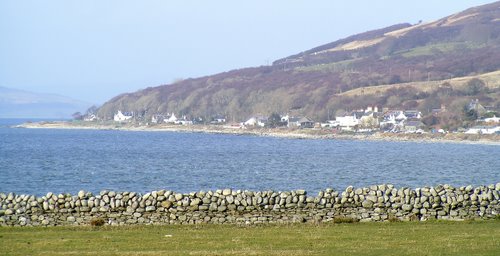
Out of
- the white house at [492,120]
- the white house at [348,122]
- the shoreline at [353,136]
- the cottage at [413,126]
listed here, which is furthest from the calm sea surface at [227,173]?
the white house at [348,122]

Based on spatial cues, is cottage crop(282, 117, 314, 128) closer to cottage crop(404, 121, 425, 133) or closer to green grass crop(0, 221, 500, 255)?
cottage crop(404, 121, 425, 133)

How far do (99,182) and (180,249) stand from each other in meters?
34.8

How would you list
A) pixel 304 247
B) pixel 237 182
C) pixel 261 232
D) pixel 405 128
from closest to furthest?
pixel 304 247, pixel 261 232, pixel 237 182, pixel 405 128

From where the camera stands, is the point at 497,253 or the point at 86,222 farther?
the point at 86,222

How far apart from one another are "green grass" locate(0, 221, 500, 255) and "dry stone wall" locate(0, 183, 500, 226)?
1.27 meters

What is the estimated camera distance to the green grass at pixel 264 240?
16.9 meters

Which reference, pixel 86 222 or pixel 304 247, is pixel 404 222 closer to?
pixel 304 247

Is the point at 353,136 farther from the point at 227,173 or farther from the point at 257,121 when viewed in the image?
the point at 227,173

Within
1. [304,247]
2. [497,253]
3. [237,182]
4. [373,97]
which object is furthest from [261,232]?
[373,97]

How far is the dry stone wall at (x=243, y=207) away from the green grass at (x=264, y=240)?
127 cm

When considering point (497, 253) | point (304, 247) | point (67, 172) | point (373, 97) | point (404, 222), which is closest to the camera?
point (497, 253)

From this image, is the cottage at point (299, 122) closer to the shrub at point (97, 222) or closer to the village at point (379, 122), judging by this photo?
the village at point (379, 122)

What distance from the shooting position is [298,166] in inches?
2657

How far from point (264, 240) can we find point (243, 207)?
481 centimetres
